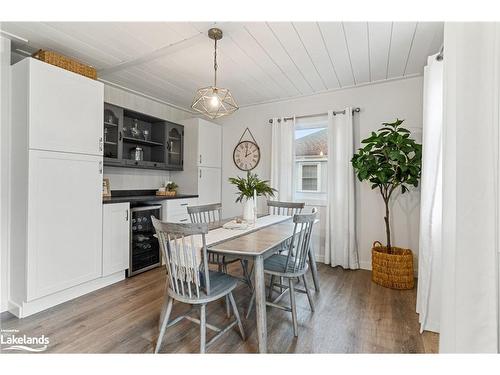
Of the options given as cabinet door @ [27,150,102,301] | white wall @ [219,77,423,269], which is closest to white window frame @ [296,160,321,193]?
white wall @ [219,77,423,269]

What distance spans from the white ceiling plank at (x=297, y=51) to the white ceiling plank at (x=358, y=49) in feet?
1.31

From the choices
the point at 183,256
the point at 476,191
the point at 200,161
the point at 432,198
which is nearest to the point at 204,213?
the point at 183,256

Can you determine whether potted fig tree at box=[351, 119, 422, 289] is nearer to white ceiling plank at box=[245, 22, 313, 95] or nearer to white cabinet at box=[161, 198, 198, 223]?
white ceiling plank at box=[245, 22, 313, 95]

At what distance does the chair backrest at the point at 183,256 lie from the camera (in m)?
1.47

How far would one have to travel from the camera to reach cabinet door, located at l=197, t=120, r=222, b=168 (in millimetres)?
4012

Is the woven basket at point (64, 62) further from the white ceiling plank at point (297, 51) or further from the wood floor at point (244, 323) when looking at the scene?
the wood floor at point (244, 323)

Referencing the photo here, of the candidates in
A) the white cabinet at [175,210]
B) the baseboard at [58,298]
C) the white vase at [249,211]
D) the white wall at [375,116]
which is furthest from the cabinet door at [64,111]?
the white wall at [375,116]

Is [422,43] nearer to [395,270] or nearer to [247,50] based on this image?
[247,50]

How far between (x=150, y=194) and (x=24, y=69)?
2128 mm

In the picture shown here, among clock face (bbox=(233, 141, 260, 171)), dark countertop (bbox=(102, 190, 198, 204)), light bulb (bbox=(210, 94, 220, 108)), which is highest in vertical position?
light bulb (bbox=(210, 94, 220, 108))

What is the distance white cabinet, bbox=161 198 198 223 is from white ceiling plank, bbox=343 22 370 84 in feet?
9.20

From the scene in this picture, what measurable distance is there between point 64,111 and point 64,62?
50cm

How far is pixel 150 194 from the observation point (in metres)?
3.86
